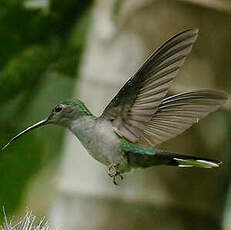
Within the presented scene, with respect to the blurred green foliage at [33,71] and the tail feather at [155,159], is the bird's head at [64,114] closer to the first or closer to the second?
the tail feather at [155,159]

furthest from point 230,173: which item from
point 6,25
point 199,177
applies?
point 6,25

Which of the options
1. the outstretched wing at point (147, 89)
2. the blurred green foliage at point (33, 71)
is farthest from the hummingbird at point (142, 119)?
the blurred green foliage at point (33, 71)

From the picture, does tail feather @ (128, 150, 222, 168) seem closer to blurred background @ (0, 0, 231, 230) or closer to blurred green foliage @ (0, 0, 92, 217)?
blurred background @ (0, 0, 231, 230)

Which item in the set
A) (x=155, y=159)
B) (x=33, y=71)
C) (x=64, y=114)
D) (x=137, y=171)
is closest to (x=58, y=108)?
(x=64, y=114)

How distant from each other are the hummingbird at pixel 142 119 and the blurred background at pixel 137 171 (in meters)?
0.39

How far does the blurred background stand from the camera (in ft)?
4.13

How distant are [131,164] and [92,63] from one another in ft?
1.91

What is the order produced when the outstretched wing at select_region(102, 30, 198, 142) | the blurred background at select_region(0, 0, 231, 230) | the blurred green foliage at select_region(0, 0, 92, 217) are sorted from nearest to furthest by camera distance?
the outstretched wing at select_region(102, 30, 198, 142) → the blurred background at select_region(0, 0, 231, 230) → the blurred green foliage at select_region(0, 0, 92, 217)

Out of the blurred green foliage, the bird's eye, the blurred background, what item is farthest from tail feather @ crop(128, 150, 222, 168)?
the blurred green foliage

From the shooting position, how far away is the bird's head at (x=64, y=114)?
0.68m

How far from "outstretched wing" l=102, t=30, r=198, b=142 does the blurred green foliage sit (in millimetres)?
808

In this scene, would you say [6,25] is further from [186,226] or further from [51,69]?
[186,226]

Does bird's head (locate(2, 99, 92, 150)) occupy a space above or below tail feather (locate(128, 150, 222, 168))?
above

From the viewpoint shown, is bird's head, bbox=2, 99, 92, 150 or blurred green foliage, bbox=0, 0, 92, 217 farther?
blurred green foliage, bbox=0, 0, 92, 217
